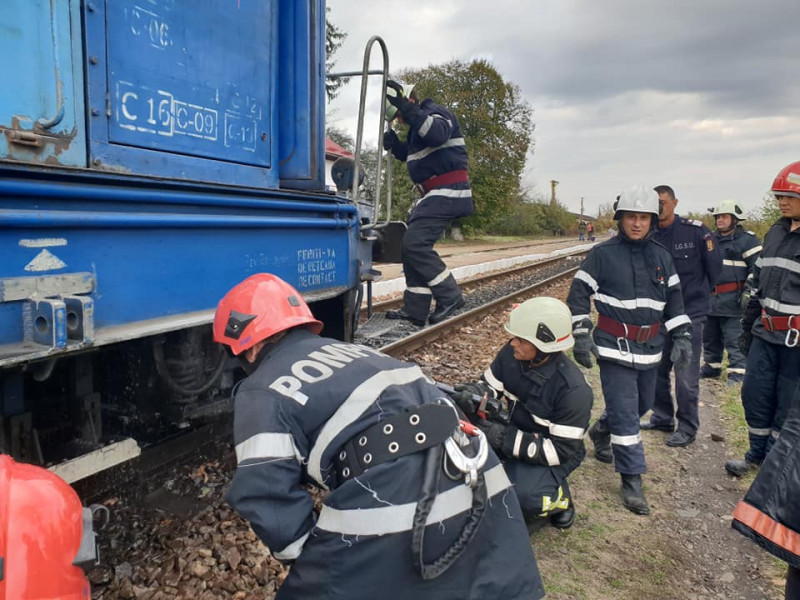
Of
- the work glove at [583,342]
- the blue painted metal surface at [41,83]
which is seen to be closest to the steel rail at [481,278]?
the work glove at [583,342]

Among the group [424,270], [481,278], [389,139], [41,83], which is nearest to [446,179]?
[389,139]

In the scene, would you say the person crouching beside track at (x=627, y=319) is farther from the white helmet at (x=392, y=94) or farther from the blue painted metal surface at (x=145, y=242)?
the white helmet at (x=392, y=94)

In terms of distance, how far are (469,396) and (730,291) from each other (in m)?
4.89

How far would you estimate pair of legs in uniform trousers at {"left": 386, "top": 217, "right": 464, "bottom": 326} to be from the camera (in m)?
6.26

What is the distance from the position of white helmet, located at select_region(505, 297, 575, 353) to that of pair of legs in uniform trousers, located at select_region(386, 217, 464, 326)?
3006 mm

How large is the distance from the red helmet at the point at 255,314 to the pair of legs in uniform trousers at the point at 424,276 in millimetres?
4030

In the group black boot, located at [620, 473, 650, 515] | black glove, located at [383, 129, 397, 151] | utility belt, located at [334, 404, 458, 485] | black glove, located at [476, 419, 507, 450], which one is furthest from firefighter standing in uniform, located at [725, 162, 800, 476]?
black glove, located at [383, 129, 397, 151]

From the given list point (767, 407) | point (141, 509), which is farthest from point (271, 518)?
point (767, 407)

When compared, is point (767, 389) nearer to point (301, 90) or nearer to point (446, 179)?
point (446, 179)

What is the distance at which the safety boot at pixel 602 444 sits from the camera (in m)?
4.31

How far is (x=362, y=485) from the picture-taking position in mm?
1846

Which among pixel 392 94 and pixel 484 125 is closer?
pixel 392 94

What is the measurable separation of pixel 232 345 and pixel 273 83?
2.23 m

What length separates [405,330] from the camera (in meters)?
7.04
